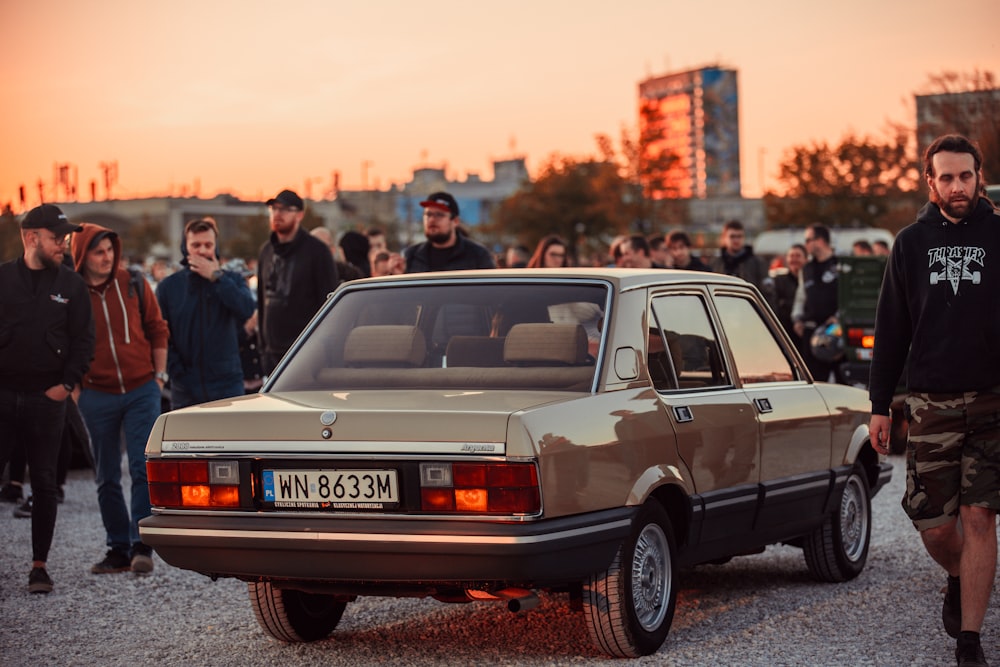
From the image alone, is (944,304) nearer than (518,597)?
No

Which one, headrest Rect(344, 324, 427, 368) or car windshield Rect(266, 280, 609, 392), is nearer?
car windshield Rect(266, 280, 609, 392)

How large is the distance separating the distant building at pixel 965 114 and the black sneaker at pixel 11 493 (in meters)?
38.9

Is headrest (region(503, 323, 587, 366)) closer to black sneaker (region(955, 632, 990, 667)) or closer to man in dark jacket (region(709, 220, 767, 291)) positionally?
black sneaker (region(955, 632, 990, 667))

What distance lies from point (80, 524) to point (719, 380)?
18.6ft

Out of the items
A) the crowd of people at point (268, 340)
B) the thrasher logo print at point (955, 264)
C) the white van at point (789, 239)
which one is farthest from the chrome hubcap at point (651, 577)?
the white van at point (789, 239)

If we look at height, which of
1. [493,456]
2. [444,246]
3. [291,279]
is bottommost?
[493,456]

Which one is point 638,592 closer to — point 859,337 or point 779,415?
point 779,415

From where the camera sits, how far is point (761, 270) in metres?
15.8

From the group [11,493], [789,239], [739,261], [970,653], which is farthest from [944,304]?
[789,239]

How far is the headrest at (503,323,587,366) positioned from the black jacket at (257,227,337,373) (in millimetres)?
3465

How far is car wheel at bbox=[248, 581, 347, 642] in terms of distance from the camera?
246 inches

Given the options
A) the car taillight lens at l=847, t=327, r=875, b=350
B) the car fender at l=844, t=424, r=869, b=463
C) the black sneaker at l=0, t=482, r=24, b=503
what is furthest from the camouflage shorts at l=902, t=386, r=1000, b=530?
the car taillight lens at l=847, t=327, r=875, b=350

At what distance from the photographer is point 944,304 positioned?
5734mm

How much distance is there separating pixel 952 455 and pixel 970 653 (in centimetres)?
73
